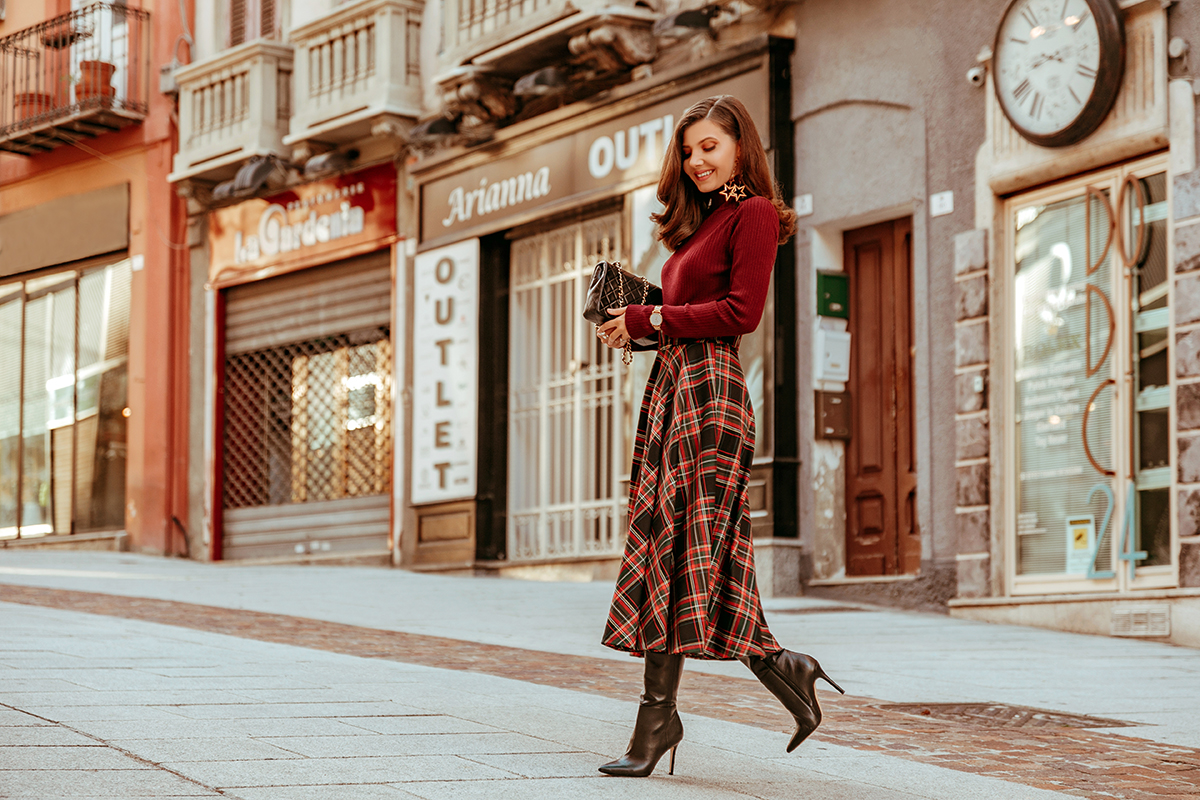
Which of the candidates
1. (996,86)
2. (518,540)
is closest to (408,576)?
(518,540)

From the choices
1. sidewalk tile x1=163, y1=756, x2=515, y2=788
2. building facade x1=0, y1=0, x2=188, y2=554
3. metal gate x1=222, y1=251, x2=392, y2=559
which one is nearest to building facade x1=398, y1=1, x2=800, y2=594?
metal gate x1=222, y1=251, x2=392, y2=559

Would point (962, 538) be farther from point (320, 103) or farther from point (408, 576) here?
point (320, 103)

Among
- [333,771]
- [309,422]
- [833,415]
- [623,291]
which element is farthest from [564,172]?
[333,771]

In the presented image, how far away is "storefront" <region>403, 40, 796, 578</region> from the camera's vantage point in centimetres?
1401

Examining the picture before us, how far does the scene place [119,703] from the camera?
5176 millimetres

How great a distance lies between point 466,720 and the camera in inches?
202

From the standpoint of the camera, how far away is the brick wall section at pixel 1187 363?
31.2ft

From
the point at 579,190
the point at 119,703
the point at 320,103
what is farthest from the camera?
the point at 320,103

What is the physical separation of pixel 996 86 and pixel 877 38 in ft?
4.39

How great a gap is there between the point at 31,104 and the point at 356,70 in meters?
5.83

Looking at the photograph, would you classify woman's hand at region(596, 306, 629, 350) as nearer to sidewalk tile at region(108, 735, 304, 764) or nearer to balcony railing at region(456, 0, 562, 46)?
sidewalk tile at region(108, 735, 304, 764)

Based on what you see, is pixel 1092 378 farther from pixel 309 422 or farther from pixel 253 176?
pixel 253 176

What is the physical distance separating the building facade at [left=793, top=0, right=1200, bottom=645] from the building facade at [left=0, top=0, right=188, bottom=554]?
912 centimetres

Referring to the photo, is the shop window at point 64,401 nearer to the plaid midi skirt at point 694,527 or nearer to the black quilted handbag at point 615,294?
the black quilted handbag at point 615,294
